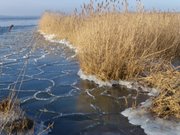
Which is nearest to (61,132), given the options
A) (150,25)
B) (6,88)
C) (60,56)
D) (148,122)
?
(148,122)

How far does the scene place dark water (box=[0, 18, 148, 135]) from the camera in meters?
5.62

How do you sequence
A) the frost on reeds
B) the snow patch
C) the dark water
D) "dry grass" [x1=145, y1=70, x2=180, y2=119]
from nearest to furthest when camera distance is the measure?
the snow patch < the dark water < "dry grass" [x1=145, y1=70, x2=180, y2=119] < the frost on reeds

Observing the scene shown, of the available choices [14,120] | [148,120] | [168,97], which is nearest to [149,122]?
[148,120]

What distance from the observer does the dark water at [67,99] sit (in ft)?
18.4

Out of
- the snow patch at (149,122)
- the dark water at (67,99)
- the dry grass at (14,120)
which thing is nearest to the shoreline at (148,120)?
the snow patch at (149,122)

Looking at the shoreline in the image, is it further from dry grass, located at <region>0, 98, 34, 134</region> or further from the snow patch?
dry grass, located at <region>0, 98, 34, 134</region>

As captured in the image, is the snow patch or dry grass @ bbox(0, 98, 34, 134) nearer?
dry grass @ bbox(0, 98, 34, 134)

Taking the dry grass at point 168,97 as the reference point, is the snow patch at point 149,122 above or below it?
below

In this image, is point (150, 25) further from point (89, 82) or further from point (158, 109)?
point (158, 109)

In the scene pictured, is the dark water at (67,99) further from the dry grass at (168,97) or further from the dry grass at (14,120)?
the dry grass at (168,97)

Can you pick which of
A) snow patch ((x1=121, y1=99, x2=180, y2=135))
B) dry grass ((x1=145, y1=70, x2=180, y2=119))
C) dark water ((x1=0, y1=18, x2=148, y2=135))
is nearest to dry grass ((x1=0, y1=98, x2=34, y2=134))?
dark water ((x1=0, y1=18, x2=148, y2=135))

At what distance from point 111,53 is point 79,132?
302cm

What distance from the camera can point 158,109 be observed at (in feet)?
19.9

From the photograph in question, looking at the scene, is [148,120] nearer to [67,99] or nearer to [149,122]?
[149,122]
